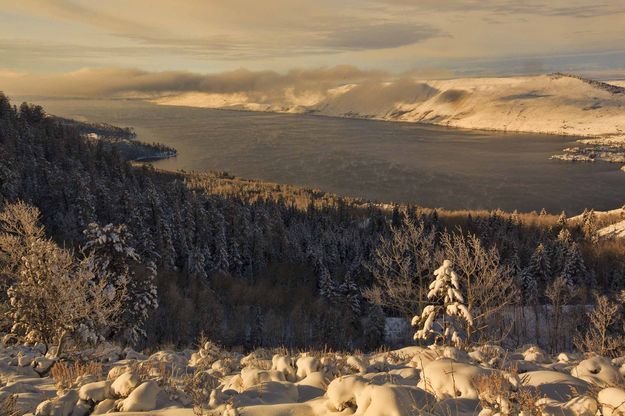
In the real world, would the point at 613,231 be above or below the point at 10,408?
below

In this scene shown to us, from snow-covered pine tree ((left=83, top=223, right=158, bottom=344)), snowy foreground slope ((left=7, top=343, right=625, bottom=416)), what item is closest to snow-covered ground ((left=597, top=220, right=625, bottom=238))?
snow-covered pine tree ((left=83, top=223, right=158, bottom=344))

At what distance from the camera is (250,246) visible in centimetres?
9362

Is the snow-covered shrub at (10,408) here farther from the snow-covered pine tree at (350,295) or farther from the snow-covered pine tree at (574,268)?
the snow-covered pine tree at (574,268)

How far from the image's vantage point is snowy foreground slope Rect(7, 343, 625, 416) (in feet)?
23.0

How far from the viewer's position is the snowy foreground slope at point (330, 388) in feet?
23.0

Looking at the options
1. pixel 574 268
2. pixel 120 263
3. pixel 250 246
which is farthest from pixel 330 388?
pixel 574 268

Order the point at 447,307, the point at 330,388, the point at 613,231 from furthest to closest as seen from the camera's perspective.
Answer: the point at 613,231 < the point at 447,307 < the point at 330,388

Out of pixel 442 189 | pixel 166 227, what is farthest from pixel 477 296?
pixel 442 189

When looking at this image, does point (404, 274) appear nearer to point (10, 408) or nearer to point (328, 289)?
point (10, 408)

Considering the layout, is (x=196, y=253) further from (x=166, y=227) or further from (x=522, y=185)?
(x=522, y=185)

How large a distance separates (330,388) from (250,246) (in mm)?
87019

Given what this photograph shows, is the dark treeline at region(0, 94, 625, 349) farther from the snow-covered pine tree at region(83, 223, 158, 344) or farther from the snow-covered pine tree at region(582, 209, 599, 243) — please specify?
the snow-covered pine tree at region(83, 223, 158, 344)

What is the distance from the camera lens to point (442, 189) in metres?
179

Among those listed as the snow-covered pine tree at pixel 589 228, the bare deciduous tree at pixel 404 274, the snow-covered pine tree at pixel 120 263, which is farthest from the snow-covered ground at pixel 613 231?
the snow-covered pine tree at pixel 120 263
